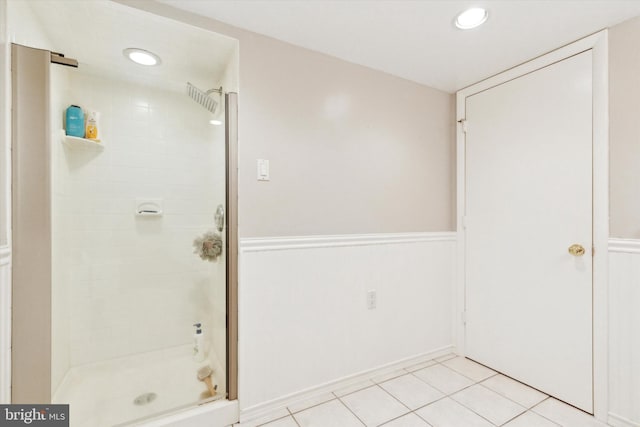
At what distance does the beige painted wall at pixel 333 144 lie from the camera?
1.64 metres

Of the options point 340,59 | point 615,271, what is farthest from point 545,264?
point 340,59

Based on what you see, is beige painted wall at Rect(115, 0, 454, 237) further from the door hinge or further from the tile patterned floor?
the tile patterned floor

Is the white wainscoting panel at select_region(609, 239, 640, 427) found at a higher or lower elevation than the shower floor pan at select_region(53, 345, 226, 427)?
higher

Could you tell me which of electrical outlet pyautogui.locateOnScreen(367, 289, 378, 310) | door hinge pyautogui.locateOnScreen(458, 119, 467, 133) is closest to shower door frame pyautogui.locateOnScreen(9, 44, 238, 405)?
electrical outlet pyautogui.locateOnScreen(367, 289, 378, 310)

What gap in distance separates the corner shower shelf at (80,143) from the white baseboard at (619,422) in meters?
3.43

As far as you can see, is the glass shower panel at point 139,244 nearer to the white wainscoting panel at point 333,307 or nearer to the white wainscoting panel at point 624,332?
the white wainscoting panel at point 333,307

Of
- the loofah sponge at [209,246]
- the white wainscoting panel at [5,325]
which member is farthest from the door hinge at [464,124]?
the white wainscoting panel at [5,325]

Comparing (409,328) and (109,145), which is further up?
(109,145)

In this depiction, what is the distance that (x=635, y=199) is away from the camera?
4.83 ft

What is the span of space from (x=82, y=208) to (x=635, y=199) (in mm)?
3262

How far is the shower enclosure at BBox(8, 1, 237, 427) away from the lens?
154 centimetres

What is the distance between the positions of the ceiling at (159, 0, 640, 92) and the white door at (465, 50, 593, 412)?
22cm

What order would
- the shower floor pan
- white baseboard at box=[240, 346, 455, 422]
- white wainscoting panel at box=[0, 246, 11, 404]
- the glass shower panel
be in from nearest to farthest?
white wainscoting panel at box=[0, 246, 11, 404]
the shower floor pan
white baseboard at box=[240, 346, 455, 422]
the glass shower panel

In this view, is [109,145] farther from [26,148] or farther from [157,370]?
[157,370]
